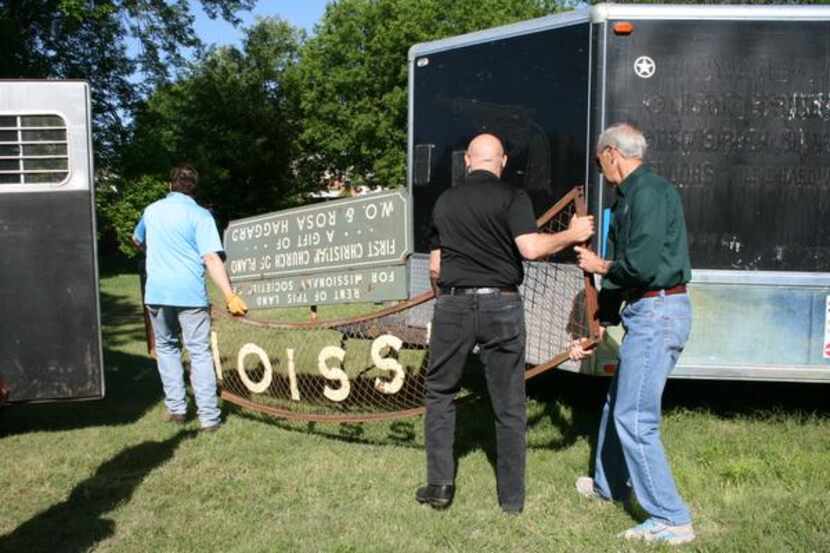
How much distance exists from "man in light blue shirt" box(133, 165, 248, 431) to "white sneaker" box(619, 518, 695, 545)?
298 centimetres

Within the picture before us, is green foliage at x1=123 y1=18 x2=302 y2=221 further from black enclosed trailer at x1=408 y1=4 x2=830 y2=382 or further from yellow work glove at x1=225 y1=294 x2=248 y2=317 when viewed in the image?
black enclosed trailer at x1=408 y1=4 x2=830 y2=382

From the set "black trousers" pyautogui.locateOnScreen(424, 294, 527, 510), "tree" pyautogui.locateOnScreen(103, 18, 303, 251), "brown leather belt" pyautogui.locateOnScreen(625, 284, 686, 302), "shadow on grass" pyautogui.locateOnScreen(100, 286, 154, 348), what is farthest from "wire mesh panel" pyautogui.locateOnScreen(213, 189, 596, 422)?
"tree" pyautogui.locateOnScreen(103, 18, 303, 251)

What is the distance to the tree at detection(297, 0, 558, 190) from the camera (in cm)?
3738

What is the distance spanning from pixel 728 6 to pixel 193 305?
A: 12.9ft

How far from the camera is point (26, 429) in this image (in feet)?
18.2

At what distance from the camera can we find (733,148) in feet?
16.6

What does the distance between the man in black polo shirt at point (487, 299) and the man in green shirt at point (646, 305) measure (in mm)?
265

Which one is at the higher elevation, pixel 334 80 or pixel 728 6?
pixel 334 80

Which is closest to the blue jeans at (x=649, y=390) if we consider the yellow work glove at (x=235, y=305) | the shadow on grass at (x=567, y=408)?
the shadow on grass at (x=567, y=408)

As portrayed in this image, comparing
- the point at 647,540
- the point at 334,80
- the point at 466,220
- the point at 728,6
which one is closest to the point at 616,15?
the point at 728,6

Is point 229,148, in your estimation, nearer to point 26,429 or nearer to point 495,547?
point 26,429

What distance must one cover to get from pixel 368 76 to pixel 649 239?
3685 cm

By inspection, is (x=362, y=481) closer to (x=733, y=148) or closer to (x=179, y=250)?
(x=179, y=250)

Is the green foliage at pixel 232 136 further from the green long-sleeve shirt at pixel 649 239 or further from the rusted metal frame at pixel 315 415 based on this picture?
the green long-sleeve shirt at pixel 649 239
